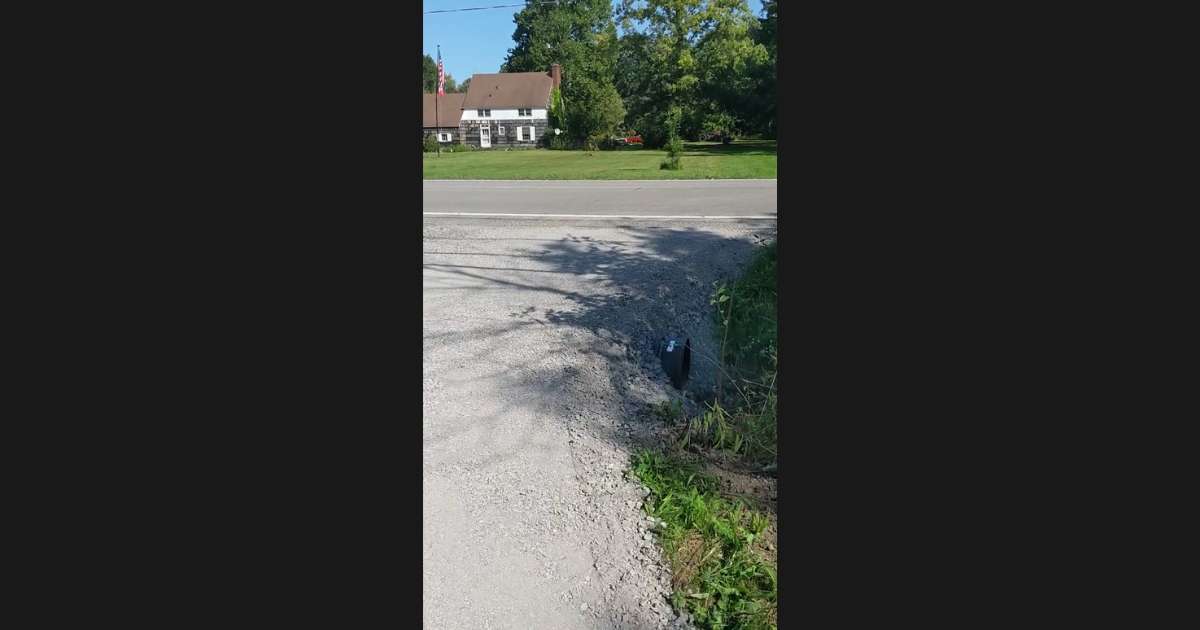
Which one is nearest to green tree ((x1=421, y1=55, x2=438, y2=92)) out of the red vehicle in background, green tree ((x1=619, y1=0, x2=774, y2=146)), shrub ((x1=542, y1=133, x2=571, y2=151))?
green tree ((x1=619, y1=0, x2=774, y2=146))

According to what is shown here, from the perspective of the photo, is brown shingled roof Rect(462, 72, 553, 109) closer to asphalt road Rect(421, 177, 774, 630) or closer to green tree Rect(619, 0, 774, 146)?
green tree Rect(619, 0, 774, 146)

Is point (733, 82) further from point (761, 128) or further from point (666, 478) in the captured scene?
point (666, 478)

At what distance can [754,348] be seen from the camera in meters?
5.82

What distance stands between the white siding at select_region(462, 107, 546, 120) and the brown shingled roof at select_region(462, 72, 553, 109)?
0.72 feet

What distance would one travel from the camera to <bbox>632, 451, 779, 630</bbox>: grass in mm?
2740

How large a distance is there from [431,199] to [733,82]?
16.5m

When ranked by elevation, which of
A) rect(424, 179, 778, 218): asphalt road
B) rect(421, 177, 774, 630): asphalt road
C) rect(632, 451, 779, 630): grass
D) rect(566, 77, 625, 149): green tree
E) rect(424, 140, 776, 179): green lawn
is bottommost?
rect(632, 451, 779, 630): grass

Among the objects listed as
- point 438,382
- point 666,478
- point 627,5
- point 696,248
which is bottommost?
point 666,478

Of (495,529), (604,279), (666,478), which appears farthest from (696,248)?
(495,529)

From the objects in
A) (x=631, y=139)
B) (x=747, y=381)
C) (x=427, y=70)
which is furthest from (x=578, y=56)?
(x=747, y=381)

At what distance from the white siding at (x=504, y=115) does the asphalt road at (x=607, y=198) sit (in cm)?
2305

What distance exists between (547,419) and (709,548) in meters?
1.23

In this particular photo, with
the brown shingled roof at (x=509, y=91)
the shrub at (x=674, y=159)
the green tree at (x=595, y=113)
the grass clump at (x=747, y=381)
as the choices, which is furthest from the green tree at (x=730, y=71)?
the grass clump at (x=747, y=381)

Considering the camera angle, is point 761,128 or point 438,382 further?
point 761,128
